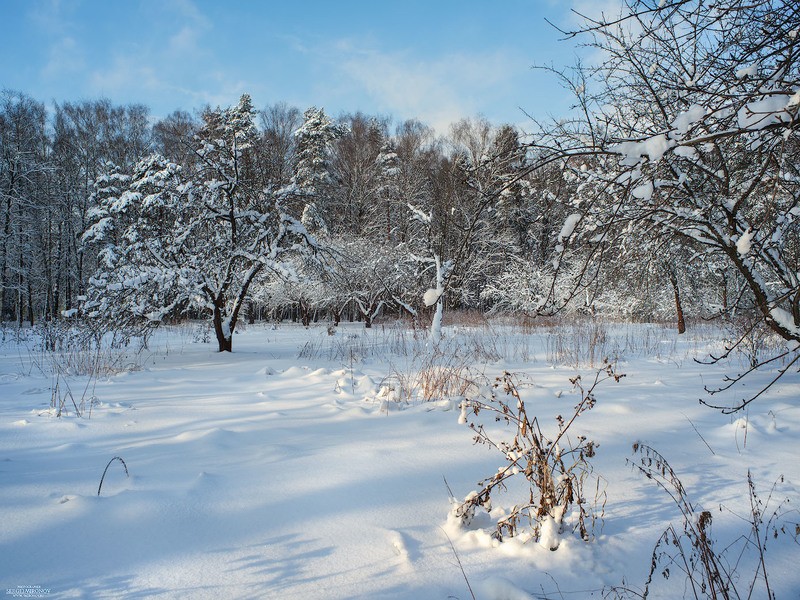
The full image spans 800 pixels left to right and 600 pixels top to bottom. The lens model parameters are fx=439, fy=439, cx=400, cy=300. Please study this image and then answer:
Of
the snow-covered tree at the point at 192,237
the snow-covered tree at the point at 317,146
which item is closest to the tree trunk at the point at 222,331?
the snow-covered tree at the point at 192,237

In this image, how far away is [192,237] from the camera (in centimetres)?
808

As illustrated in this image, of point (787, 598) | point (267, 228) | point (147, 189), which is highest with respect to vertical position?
point (147, 189)

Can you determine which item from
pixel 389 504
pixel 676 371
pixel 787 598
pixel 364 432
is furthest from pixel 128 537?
pixel 676 371

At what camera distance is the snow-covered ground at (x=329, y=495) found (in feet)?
5.30

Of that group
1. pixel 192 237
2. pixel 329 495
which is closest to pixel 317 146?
pixel 192 237

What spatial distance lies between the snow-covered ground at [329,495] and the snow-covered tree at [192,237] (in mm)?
3122

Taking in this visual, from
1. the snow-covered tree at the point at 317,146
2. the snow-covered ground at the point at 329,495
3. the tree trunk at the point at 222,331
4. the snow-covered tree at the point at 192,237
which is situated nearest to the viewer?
the snow-covered ground at the point at 329,495

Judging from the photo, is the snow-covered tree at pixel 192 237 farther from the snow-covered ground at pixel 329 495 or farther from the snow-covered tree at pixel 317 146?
the snow-covered tree at pixel 317 146

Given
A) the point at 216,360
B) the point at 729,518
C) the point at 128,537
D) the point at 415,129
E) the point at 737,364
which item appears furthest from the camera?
the point at 415,129

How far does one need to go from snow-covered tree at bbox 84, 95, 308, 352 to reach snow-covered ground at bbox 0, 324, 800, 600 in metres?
3.12

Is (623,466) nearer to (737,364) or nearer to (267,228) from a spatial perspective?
Answer: (737,364)

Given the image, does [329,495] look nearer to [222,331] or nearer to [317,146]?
[222,331]

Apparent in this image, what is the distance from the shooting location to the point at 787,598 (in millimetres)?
1513

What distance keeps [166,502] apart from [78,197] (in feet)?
78.6
